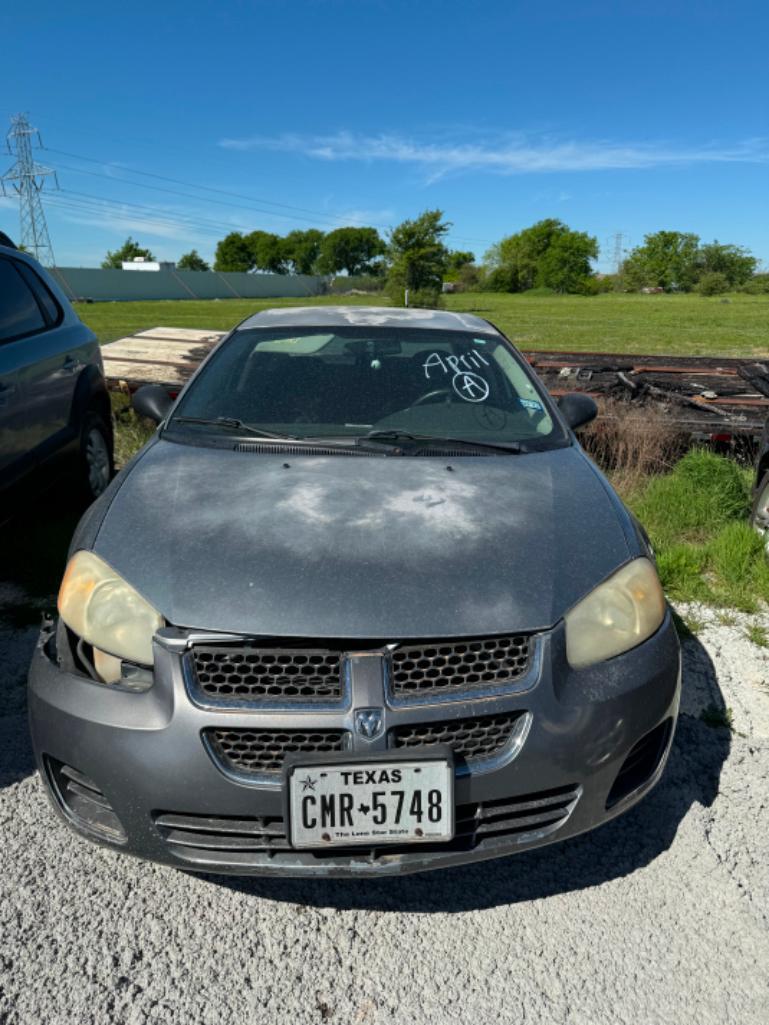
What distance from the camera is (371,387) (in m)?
3.26

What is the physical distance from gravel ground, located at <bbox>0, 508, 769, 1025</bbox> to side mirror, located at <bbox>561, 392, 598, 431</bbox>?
62.2 inches

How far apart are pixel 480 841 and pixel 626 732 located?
45cm

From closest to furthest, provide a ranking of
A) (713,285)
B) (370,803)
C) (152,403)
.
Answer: (370,803)
(152,403)
(713,285)

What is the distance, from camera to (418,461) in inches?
108

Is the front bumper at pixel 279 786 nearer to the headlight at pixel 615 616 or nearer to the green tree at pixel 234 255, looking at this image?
the headlight at pixel 615 616

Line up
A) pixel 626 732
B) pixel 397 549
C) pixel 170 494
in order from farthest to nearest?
pixel 170 494, pixel 397 549, pixel 626 732

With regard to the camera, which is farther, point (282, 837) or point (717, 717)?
point (717, 717)

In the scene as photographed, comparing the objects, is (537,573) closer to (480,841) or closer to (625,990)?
(480,841)

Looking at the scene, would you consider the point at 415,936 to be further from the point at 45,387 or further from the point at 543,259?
the point at 543,259

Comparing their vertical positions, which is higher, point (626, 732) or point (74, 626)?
point (74, 626)

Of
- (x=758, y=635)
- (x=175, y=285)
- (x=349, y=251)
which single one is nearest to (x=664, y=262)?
(x=349, y=251)

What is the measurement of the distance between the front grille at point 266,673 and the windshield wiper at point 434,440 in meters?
1.18

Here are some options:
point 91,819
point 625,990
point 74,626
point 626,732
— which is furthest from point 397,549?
point 625,990

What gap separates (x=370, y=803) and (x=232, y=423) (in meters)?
1.65
